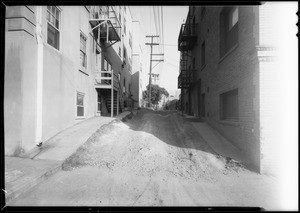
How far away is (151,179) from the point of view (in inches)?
176

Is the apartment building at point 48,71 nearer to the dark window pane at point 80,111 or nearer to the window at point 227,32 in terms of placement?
the dark window pane at point 80,111

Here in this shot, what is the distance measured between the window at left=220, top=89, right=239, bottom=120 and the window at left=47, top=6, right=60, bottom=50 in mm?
7286

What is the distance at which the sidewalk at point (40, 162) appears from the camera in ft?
11.9

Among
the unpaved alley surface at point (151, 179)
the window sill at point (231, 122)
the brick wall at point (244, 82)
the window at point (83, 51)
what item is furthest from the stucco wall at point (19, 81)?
the window sill at point (231, 122)

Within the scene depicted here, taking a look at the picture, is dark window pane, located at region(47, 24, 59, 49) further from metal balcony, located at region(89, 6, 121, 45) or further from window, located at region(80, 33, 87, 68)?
metal balcony, located at region(89, 6, 121, 45)

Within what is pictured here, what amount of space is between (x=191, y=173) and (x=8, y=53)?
5917 mm

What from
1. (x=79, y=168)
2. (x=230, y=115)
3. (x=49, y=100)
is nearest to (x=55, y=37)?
(x=49, y=100)

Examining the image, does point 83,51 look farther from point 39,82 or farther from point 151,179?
point 151,179

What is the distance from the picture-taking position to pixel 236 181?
439 centimetres

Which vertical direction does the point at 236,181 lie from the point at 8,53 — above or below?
below

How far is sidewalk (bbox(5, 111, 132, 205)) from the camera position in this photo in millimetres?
3615

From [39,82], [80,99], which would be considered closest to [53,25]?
[39,82]

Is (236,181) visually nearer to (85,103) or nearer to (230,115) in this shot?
(230,115)

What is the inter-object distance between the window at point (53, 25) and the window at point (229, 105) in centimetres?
729
